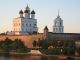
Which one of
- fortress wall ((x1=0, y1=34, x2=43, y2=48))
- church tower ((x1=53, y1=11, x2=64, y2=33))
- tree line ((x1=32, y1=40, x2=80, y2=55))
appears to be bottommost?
tree line ((x1=32, y1=40, x2=80, y2=55))

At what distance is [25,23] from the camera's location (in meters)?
62.1

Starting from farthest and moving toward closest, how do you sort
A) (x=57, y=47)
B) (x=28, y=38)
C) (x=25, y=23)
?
1. (x=25, y=23)
2. (x=28, y=38)
3. (x=57, y=47)

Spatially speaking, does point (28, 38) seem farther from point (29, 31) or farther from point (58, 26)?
point (58, 26)

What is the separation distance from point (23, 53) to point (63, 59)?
943 centimetres

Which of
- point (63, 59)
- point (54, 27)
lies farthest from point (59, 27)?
point (63, 59)

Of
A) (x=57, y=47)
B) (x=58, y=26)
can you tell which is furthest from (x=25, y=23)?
(x=57, y=47)

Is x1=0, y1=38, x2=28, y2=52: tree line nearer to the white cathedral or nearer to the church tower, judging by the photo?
the white cathedral

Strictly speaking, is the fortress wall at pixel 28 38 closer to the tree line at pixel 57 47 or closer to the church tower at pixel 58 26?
the tree line at pixel 57 47

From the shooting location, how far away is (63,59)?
139 feet

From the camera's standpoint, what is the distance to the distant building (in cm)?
6188

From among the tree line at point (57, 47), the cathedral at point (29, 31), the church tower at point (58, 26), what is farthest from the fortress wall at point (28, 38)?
the church tower at point (58, 26)

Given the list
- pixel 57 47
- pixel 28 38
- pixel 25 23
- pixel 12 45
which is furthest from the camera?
pixel 25 23

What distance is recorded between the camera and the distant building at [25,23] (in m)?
61.9

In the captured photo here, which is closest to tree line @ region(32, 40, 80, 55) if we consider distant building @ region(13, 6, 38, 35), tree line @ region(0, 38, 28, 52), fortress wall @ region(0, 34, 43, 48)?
tree line @ region(0, 38, 28, 52)
